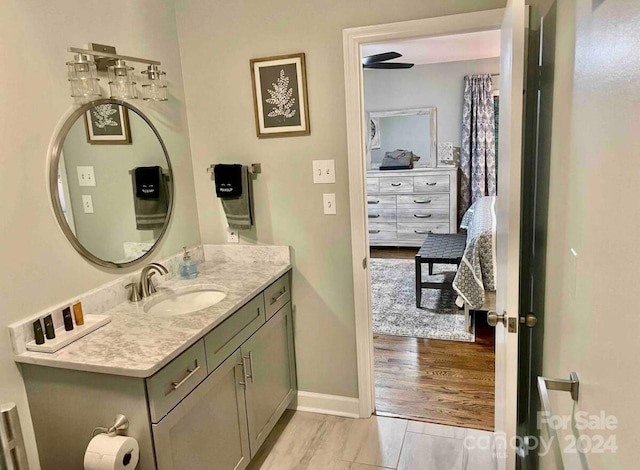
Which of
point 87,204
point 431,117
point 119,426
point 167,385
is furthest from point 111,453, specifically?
point 431,117

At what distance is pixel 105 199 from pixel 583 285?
1.87m

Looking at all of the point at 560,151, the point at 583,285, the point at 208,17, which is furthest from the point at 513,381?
the point at 208,17

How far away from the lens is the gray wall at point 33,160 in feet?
5.22

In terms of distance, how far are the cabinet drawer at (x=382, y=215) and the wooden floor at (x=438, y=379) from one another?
2.70m

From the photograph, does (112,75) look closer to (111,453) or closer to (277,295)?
(277,295)

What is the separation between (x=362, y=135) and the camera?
233cm

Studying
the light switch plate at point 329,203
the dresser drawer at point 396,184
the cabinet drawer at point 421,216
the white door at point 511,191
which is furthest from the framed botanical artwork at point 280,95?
the cabinet drawer at point 421,216

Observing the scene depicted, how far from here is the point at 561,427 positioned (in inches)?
47.8

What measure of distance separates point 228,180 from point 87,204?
0.77 meters

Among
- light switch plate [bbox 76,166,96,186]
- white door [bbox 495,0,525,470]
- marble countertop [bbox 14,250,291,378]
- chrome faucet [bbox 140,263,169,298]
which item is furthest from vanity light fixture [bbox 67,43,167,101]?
white door [bbox 495,0,525,470]

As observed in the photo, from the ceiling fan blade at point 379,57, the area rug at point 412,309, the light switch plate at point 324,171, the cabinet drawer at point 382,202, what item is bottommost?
the area rug at point 412,309

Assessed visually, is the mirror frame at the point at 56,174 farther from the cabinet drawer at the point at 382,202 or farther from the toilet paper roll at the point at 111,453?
the cabinet drawer at the point at 382,202

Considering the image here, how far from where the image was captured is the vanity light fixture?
5.82 feet

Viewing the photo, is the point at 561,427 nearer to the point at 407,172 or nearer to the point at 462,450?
the point at 462,450
